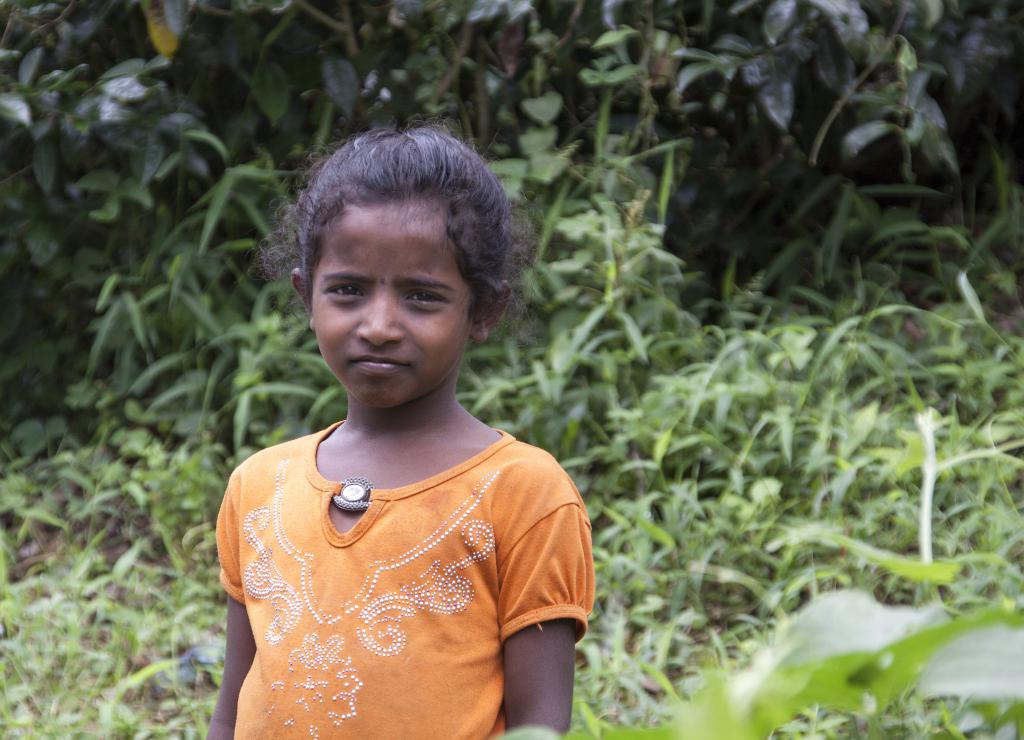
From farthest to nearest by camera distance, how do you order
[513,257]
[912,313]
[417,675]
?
[912,313] < [513,257] < [417,675]

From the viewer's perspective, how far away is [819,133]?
12.0ft

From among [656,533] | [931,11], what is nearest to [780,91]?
[931,11]

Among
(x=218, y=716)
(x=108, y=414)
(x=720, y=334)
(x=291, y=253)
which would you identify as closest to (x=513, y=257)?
(x=291, y=253)

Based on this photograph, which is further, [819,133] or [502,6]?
[819,133]

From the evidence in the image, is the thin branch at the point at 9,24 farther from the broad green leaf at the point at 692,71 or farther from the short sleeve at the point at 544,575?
the short sleeve at the point at 544,575

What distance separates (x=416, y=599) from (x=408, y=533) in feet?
0.25

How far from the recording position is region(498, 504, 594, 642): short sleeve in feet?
4.83

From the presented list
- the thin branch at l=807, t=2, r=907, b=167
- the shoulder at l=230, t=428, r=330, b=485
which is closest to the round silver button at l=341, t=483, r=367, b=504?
the shoulder at l=230, t=428, r=330, b=485

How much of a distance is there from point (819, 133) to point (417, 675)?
8.59ft

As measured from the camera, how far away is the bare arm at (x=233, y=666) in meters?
1.66

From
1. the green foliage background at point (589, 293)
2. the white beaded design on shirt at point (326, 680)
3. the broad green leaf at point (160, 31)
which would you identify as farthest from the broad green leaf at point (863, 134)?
the white beaded design on shirt at point (326, 680)

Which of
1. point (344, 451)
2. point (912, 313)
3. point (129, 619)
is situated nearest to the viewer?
point (344, 451)

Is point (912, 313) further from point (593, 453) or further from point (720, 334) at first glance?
point (593, 453)

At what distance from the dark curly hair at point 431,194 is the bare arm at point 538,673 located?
0.42m
